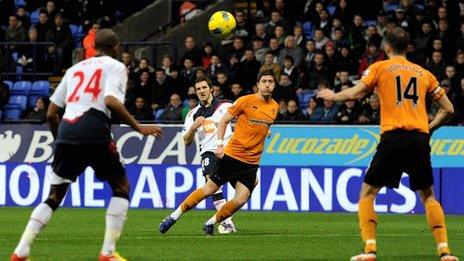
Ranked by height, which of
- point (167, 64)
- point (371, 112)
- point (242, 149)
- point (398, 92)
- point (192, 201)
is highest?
point (398, 92)

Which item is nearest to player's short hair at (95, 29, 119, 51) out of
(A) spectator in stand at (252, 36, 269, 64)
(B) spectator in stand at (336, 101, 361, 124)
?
(B) spectator in stand at (336, 101, 361, 124)

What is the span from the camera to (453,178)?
21672 mm

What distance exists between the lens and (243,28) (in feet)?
89.0

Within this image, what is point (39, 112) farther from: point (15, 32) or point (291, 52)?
point (291, 52)

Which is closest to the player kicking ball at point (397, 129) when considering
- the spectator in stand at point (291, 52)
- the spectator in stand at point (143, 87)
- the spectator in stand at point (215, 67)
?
the spectator in stand at point (291, 52)

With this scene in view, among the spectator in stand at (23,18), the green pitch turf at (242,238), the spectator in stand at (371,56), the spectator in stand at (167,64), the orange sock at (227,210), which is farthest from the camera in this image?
the spectator in stand at (23,18)

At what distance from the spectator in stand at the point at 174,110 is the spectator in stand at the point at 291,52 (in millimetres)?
2225

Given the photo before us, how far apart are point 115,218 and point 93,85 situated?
118cm

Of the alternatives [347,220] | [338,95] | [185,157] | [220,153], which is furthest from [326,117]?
[338,95]

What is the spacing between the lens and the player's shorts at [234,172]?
50.0ft

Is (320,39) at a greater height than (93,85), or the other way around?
(93,85)

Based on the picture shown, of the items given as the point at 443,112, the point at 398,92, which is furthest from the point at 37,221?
the point at 443,112

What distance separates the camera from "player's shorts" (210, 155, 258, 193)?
1525 centimetres

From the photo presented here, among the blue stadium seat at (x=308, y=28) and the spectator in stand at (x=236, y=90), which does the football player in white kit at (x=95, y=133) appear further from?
the blue stadium seat at (x=308, y=28)
